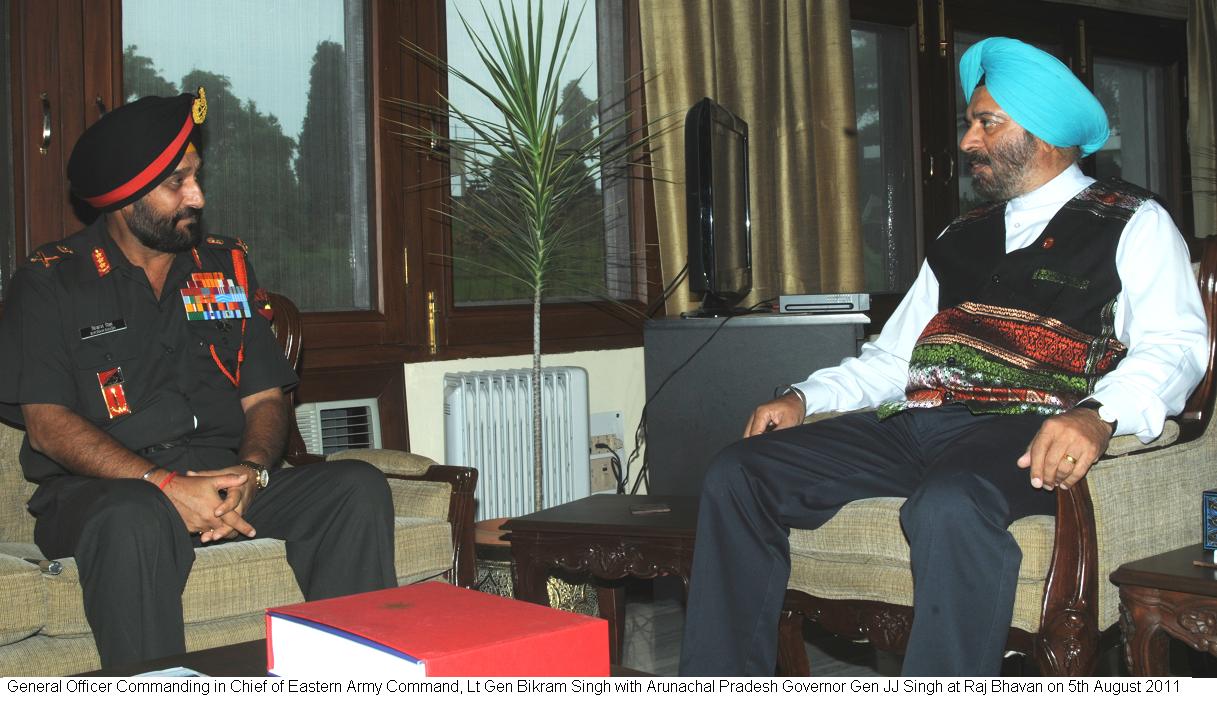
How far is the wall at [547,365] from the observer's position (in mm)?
3604

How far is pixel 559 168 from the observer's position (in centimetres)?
339

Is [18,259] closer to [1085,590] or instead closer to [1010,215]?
[1010,215]

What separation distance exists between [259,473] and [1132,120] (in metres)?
4.95

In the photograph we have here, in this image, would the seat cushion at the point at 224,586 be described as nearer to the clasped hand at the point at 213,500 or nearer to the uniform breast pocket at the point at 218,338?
the clasped hand at the point at 213,500

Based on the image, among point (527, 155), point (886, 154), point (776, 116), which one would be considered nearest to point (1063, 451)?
point (527, 155)

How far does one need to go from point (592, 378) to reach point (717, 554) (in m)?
1.93

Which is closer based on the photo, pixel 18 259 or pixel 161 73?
pixel 18 259

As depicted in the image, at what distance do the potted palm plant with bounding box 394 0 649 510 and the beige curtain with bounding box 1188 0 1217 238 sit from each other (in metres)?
3.25

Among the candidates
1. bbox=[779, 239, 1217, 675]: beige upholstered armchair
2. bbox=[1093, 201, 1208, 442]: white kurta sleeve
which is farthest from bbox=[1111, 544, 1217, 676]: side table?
bbox=[1093, 201, 1208, 442]: white kurta sleeve

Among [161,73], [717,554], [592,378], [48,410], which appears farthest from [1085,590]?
[161,73]

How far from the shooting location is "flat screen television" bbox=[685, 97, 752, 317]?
131 inches

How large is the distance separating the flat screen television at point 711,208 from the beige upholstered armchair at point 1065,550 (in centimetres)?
119

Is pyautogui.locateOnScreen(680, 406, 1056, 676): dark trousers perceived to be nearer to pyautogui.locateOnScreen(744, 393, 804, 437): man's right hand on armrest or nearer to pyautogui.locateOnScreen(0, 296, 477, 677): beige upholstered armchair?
pyautogui.locateOnScreen(744, 393, 804, 437): man's right hand on armrest

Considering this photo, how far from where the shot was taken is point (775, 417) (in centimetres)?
235
